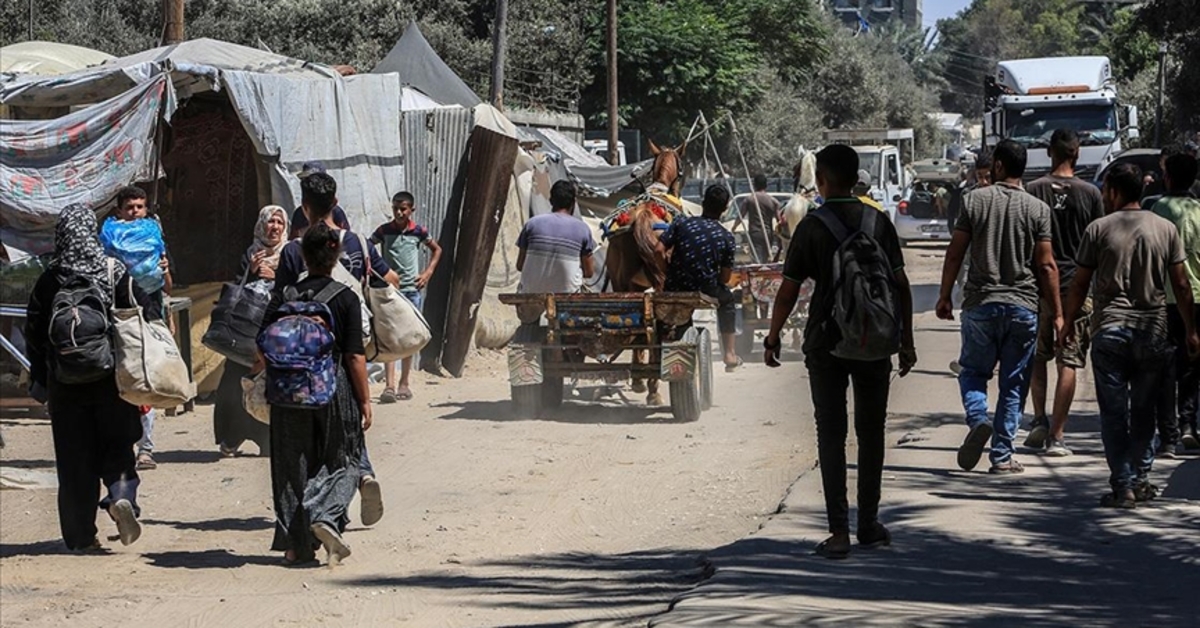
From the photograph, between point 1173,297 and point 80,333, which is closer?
point 80,333

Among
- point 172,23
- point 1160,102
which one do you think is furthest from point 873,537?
point 1160,102

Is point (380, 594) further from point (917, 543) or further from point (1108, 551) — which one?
point (1108, 551)

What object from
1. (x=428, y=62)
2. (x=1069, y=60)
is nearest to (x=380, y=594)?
(x=428, y=62)

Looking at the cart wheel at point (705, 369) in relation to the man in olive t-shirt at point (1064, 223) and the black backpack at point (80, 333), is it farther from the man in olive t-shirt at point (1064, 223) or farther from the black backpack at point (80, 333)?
the black backpack at point (80, 333)

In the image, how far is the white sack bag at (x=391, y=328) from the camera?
900 centimetres

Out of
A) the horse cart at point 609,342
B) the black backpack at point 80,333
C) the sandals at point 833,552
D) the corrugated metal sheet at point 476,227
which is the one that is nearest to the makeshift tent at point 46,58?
the corrugated metal sheet at point 476,227

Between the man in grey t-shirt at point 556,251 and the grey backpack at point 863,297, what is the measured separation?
6657 mm

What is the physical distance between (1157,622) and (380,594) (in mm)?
3313

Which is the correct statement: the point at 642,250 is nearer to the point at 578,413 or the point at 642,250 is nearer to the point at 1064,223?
the point at 578,413

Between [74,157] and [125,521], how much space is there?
6196 mm

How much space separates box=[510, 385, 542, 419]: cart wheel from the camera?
13.5 m

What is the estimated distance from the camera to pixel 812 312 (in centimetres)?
735

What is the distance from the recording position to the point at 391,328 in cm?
900

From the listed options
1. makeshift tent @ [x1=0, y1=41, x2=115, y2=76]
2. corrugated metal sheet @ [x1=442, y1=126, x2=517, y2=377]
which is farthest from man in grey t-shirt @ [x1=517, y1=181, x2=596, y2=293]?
makeshift tent @ [x1=0, y1=41, x2=115, y2=76]
